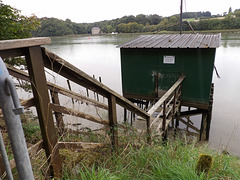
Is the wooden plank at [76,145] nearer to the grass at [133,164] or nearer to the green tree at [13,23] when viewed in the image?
the grass at [133,164]

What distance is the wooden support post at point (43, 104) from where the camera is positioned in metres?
1.38

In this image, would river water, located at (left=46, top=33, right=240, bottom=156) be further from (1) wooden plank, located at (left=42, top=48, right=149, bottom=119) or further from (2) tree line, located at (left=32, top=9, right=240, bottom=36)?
(2) tree line, located at (left=32, top=9, right=240, bottom=36)

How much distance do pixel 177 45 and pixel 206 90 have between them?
2.18m

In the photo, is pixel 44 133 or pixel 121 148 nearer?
pixel 44 133

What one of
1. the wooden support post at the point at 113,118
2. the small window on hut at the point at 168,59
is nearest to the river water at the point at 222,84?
the wooden support post at the point at 113,118

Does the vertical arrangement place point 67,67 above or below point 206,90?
above

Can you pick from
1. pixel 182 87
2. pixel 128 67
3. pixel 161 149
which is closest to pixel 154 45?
pixel 128 67

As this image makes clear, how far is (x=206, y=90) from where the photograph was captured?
24.3 feet

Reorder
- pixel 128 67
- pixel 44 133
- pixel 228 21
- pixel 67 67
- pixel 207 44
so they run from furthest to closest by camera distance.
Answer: pixel 228 21 < pixel 128 67 < pixel 207 44 < pixel 67 67 < pixel 44 133

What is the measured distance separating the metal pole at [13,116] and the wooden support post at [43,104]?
23.6 inches

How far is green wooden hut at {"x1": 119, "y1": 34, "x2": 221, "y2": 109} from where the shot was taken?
7125 millimetres

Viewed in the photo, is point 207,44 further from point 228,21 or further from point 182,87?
point 228,21

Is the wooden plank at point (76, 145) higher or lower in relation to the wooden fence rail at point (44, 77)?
lower

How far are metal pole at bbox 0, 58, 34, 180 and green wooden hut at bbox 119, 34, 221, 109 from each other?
22.8 ft
